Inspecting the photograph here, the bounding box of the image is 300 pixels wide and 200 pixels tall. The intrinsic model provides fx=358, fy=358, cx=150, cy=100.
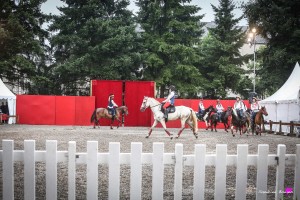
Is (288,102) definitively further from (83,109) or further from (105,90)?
(83,109)

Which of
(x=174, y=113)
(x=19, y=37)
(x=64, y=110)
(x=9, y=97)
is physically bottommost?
(x=64, y=110)

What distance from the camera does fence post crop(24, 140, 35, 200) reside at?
3805mm

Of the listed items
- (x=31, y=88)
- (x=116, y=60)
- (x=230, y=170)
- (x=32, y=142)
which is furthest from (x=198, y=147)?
(x=31, y=88)

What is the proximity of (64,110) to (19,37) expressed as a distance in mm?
9976

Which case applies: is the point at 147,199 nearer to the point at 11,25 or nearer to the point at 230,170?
the point at 230,170

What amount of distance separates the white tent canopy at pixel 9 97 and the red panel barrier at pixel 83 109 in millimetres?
5172

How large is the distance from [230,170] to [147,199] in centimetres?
342

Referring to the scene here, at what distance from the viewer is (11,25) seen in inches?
1336

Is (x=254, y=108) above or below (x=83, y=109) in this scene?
above

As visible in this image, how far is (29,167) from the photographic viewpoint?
3.82 m

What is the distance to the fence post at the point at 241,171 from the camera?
3.96 m

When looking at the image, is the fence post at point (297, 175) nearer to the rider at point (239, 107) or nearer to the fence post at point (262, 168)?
the fence post at point (262, 168)

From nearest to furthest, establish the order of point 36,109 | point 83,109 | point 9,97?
point 9,97 → point 36,109 → point 83,109

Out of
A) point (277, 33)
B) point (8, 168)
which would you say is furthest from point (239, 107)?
point (8, 168)
